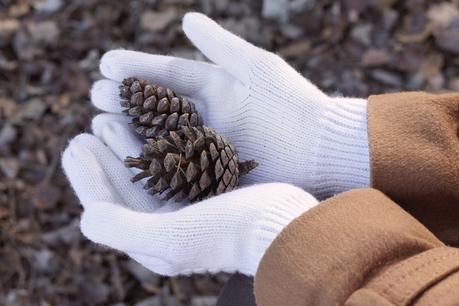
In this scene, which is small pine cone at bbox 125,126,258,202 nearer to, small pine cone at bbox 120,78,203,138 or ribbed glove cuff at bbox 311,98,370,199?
small pine cone at bbox 120,78,203,138

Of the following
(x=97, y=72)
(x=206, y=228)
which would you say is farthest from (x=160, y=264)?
(x=97, y=72)

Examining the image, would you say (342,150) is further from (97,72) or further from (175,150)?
(97,72)

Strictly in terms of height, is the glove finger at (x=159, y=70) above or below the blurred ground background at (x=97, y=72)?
above

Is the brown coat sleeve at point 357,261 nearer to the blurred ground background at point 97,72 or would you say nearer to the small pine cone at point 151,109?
the small pine cone at point 151,109

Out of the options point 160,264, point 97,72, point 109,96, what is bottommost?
point 97,72

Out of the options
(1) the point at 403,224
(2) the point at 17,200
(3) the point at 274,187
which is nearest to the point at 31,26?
(2) the point at 17,200

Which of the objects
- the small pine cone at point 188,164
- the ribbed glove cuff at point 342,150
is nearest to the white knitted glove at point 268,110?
the ribbed glove cuff at point 342,150
